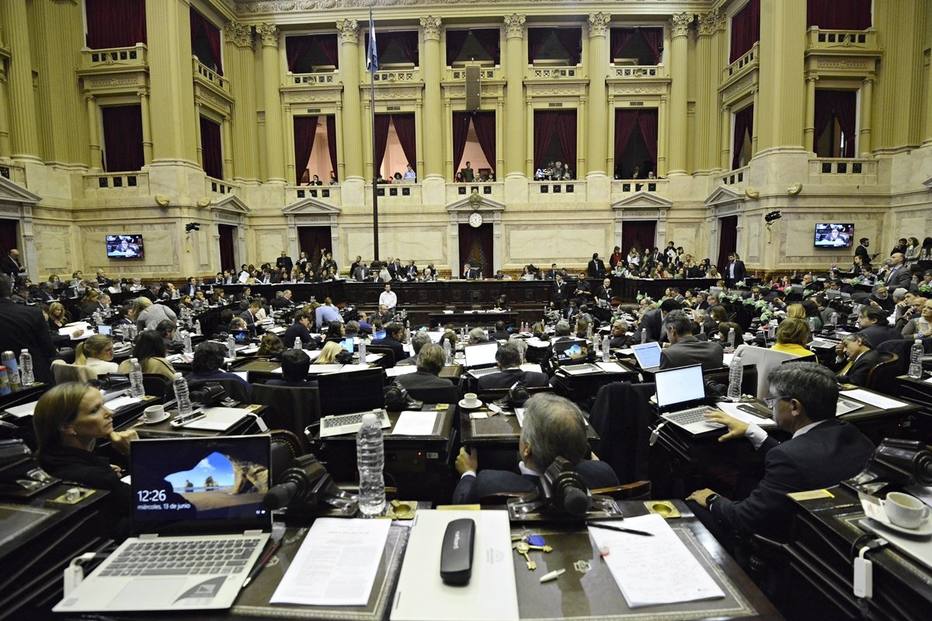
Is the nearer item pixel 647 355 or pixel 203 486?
pixel 203 486

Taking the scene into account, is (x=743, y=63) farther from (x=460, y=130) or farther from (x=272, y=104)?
(x=272, y=104)

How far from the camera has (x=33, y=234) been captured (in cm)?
1410

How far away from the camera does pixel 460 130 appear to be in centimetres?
1966

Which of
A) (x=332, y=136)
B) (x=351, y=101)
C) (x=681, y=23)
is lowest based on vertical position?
(x=332, y=136)

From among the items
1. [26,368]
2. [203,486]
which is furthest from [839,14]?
[26,368]

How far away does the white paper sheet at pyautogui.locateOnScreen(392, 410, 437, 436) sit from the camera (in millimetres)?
3104

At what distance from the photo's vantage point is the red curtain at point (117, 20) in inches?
Result: 613

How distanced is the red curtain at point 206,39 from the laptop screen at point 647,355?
724 inches

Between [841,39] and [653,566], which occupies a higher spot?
[841,39]

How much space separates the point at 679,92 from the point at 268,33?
1534cm

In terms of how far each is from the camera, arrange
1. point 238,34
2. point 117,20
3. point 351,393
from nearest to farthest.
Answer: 1. point 351,393
2. point 117,20
3. point 238,34

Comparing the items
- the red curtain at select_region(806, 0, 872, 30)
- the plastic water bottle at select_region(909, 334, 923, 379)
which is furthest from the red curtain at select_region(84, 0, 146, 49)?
the red curtain at select_region(806, 0, 872, 30)

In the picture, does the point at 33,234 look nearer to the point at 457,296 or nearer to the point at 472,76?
the point at 457,296

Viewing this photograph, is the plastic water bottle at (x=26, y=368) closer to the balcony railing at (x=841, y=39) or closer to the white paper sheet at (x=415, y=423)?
the white paper sheet at (x=415, y=423)
